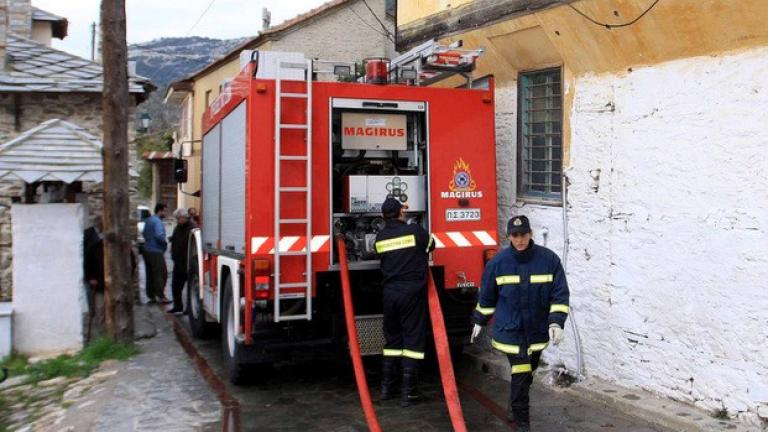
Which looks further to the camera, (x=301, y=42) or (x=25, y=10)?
(x=301, y=42)

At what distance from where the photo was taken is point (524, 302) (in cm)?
549

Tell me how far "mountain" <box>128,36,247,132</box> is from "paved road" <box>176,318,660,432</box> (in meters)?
53.9

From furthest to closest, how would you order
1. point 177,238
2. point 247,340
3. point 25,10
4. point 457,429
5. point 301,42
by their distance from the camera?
point 301,42
point 25,10
point 177,238
point 247,340
point 457,429

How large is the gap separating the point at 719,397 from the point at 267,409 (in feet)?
12.3

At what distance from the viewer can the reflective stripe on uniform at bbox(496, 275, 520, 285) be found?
553 cm

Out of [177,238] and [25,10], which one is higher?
[25,10]

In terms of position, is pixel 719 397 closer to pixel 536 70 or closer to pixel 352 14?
pixel 536 70

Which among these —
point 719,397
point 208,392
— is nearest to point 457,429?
point 719,397

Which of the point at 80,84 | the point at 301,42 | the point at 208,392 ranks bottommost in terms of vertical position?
the point at 208,392

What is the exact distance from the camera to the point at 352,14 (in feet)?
65.6

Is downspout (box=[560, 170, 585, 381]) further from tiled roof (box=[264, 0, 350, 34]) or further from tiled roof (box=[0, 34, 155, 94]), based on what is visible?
tiled roof (box=[264, 0, 350, 34])

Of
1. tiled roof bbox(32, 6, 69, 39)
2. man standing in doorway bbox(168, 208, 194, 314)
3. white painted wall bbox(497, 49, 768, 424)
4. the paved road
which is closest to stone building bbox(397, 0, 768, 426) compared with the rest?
white painted wall bbox(497, 49, 768, 424)

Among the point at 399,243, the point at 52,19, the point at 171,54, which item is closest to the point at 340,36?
the point at 52,19

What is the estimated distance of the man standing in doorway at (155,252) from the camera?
43.8ft
